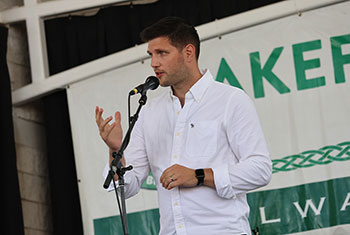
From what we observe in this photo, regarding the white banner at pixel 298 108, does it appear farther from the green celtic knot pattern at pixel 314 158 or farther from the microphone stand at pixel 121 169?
the microphone stand at pixel 121 169

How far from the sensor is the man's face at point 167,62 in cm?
286

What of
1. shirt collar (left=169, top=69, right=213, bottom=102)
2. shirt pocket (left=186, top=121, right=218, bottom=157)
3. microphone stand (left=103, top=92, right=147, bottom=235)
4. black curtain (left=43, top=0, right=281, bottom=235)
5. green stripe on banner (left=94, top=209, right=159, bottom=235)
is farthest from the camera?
black curtain (left=43, top=0, right=281, bottom=235)

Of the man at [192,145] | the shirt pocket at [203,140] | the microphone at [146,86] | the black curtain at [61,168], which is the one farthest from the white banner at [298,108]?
the microphone at [146,86]

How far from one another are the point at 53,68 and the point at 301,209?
2149 millimetres

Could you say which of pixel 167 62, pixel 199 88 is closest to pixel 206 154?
pixel 199 88

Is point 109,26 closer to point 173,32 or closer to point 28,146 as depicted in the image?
point 28,146

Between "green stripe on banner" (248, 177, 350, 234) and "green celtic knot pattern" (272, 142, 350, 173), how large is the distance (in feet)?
0.41

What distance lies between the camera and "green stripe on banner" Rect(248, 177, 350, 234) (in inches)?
171

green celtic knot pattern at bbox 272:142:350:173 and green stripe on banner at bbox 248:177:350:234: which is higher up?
green celtic knot pattern at bbox 272:142:350:173

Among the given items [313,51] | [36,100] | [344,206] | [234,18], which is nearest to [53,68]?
[36,100]

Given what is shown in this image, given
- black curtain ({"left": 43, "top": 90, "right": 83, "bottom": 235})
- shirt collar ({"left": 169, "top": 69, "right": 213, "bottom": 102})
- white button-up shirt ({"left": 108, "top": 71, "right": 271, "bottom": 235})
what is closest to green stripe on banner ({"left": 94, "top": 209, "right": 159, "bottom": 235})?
black curtain ({"left": 43, "top": 90, "right": 83, "bottom": 235})

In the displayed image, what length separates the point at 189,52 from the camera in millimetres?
2961

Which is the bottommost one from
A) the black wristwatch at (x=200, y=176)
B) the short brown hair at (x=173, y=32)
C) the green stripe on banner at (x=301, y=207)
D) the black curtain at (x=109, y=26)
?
the green stripe on banner at (x=301, y=207)

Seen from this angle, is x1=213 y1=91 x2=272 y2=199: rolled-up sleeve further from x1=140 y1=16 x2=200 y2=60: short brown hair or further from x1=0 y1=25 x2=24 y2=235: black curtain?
x1=0 y1=25 x2=24 y2=235: black curtain
